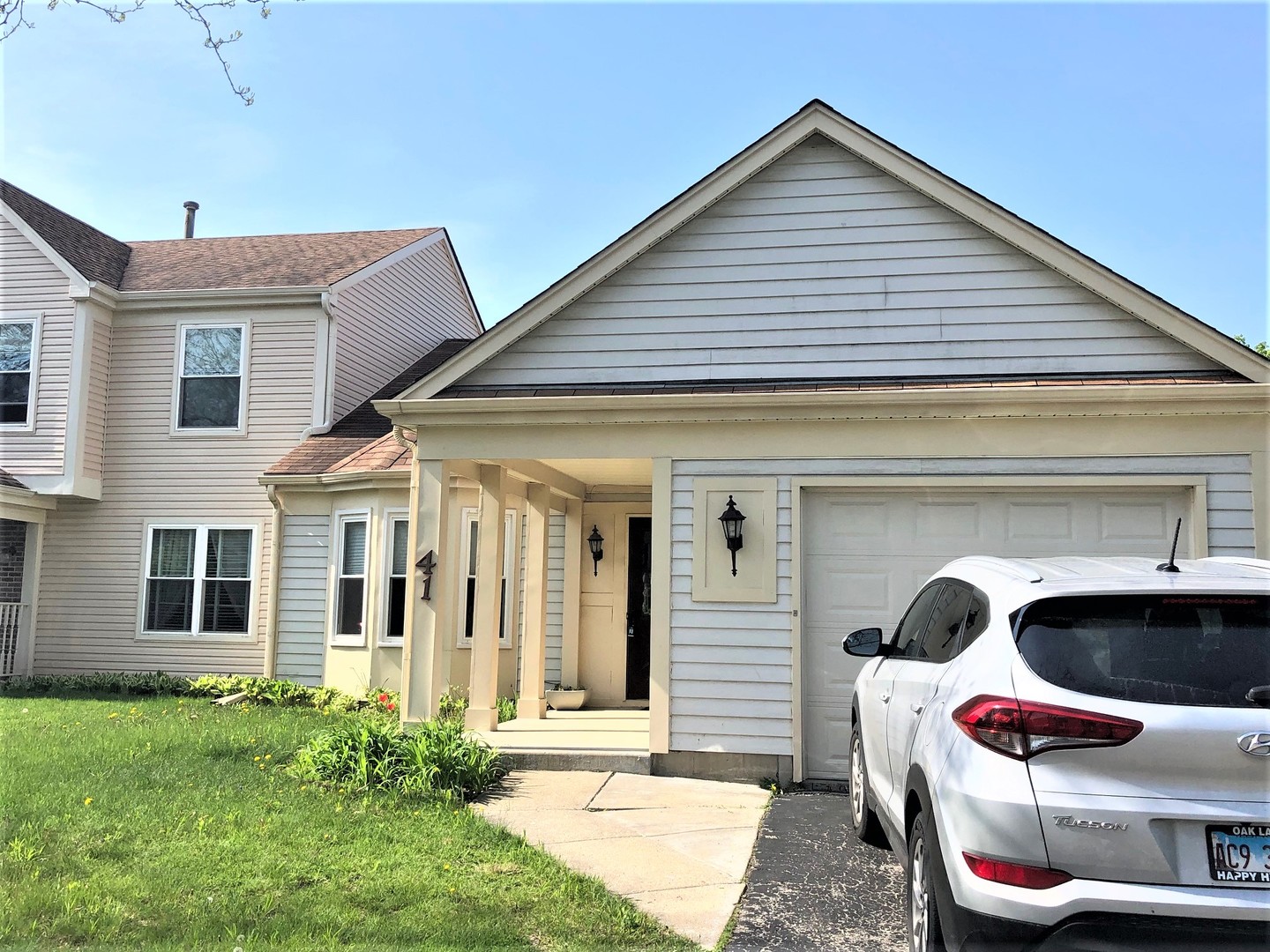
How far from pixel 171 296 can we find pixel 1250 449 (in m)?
14.9

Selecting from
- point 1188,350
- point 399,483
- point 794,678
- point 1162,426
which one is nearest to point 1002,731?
point 794,678

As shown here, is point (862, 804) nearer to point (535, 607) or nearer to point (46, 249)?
point (535, 607)

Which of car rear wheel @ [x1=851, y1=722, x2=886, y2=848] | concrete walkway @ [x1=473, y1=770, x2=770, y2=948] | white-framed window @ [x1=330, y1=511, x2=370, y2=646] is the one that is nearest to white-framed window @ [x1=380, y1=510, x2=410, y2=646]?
white-framed window @ [x1=330, y1=511, x2=370, y2=646]

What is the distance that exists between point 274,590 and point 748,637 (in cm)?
865

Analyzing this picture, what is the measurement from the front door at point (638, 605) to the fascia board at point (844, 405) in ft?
12.2

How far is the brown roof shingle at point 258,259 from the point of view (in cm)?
1631

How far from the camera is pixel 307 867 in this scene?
18.6ft

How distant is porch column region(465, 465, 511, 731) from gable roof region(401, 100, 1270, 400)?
4.04 ft

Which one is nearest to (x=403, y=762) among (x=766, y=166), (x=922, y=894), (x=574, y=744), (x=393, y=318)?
(x=574, y=744)

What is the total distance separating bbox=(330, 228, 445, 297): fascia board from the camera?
15889mm

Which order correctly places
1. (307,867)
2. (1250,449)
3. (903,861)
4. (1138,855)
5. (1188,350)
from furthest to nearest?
(1188,350)
(1250,449)
(307,867)
(903,861)
(1138,855)

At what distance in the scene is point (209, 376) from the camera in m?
15.9

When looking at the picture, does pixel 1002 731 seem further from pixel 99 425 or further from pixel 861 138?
pixel 99 425

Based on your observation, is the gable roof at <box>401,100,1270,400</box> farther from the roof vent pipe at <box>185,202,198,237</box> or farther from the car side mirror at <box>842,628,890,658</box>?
the roof vent pipe at <box>185,202,198,237</box>
